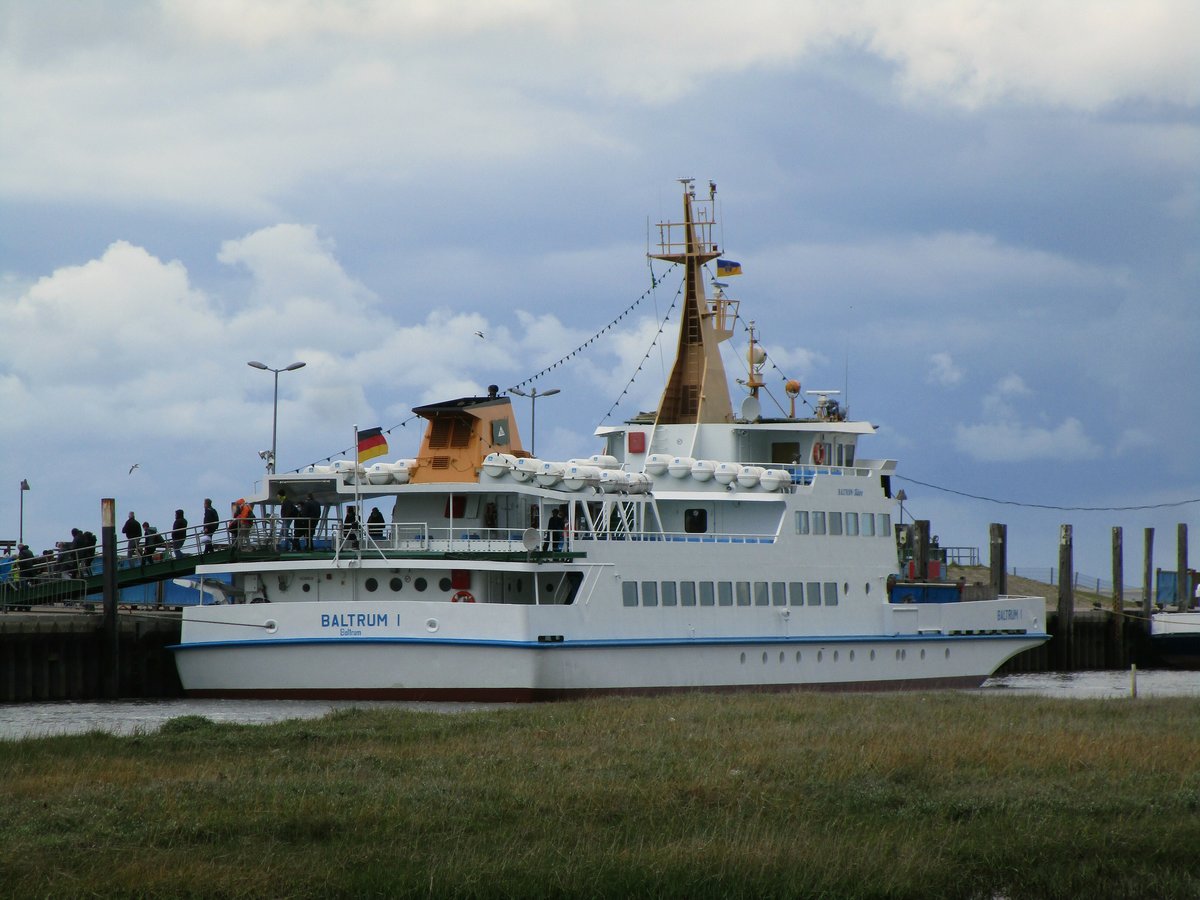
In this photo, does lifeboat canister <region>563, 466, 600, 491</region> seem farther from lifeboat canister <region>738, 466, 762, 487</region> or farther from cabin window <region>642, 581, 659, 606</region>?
lifeboat canister <region>738, 466, 762, 487</region>

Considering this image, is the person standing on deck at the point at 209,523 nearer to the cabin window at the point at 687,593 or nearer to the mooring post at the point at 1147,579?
the cabin window at the point at 687,593

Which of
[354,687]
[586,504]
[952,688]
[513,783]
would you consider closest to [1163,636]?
[952,688]

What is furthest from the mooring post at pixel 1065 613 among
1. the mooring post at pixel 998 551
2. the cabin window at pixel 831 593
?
the cabin window at pixel 831 593

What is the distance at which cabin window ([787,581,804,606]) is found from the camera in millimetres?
37344

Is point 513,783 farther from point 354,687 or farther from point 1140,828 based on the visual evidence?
point 354,687

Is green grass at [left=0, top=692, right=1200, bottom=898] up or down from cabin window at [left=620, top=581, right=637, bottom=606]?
down

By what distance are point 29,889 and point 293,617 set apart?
58.9ft

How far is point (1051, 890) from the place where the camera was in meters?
14.8

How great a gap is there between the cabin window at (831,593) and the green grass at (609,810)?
14.2 metres

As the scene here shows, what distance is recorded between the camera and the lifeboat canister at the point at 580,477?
34000mm

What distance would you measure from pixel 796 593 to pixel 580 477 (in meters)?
6.49

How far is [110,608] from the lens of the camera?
32875mm

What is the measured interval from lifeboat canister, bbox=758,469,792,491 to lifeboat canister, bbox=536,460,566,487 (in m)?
5.78

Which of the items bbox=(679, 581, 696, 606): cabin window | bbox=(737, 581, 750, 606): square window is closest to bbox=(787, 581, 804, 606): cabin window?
bbox=(737, 581, 750, 606): square window
